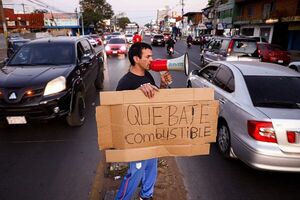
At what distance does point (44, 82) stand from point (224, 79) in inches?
131

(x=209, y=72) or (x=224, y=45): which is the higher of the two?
(x=224, y=45)

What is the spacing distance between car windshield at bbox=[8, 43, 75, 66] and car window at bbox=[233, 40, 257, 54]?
7531mm

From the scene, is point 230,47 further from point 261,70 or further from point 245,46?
point 261,70

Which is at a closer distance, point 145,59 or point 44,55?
point 145,59

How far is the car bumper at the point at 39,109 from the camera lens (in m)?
4.74

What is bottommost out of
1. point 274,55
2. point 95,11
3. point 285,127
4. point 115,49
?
point 115,49

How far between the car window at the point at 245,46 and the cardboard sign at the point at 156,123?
9.63 metres

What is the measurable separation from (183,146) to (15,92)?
11.8ft

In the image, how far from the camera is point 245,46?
11570 mm

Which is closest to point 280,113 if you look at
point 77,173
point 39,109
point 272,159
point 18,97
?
point 272,159

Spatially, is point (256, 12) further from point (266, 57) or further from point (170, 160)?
point (170, 160)

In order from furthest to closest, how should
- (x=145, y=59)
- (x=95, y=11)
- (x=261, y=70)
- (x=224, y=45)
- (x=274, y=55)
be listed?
(x=95, y=11)
(x=274, y=55)
(x=224, y=45)
(x=261, y=70)
(x=145, y=59)

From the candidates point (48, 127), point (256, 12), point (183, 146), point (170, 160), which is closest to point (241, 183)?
point (170, 160)

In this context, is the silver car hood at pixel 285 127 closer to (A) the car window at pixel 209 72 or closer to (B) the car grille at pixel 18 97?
(A) the car window at pixel 209 72
